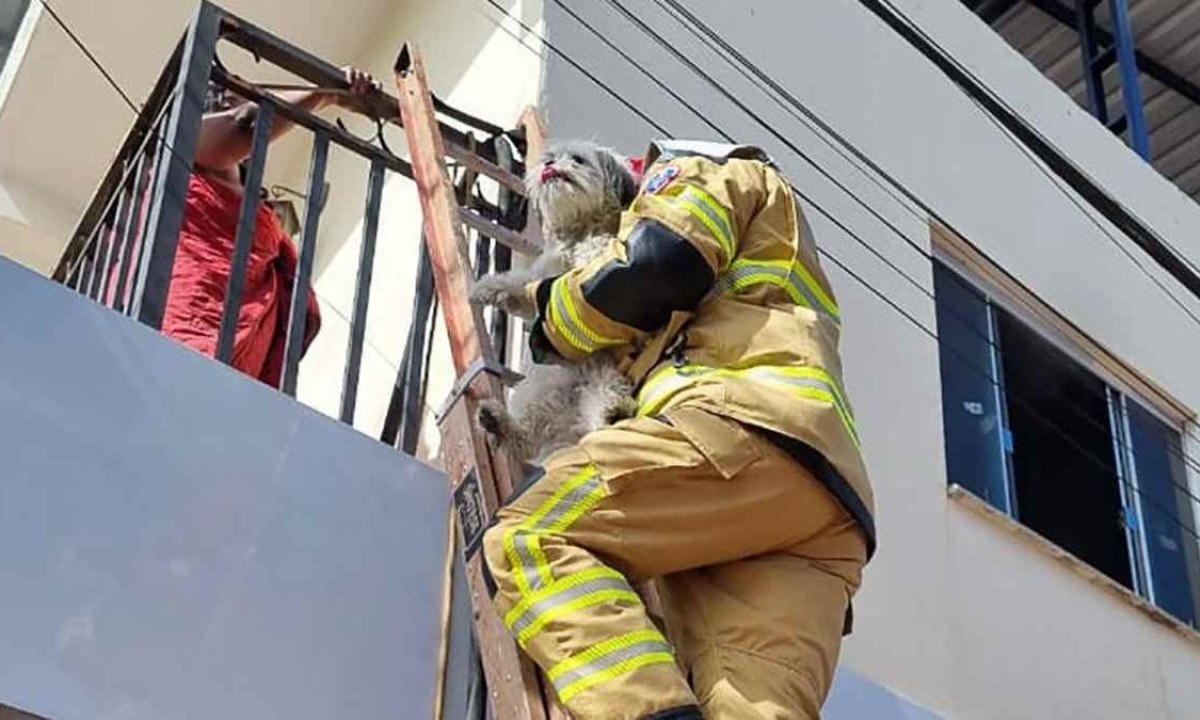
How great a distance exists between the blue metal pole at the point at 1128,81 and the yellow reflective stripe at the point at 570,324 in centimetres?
617

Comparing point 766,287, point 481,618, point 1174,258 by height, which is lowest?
point 481,618

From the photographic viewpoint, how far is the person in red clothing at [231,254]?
4125 mm

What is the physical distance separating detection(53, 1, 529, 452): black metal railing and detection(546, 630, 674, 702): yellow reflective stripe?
1.25 metres

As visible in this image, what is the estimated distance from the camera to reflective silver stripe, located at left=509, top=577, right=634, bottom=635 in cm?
256

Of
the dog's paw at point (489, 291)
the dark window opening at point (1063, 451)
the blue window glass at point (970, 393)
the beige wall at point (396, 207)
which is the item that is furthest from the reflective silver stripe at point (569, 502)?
the dark window opening at point (1063, 451)

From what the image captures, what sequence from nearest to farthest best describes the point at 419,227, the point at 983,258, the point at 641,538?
1. the point at 641,538
2. the point at 419,227
3. the point at 983,258

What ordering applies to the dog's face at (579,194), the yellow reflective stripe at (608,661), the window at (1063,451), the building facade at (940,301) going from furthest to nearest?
1. the window at (1063,451)
2. the building facade at (940,301)
3. the dog's face at (579,194)
4. the yellow reflective stripe at (608,661)

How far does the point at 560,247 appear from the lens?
328cm

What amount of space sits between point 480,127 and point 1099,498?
11.3 ft

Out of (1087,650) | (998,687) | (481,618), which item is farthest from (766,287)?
(1087,650)

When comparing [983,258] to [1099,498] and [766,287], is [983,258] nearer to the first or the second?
[1099,498]

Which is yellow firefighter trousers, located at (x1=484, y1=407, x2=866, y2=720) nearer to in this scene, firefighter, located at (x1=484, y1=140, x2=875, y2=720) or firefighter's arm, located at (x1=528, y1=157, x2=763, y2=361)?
firefighter, located at (x1=484, y1=140, x2=875, y2=720)

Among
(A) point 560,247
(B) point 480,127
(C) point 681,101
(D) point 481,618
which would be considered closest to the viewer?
(D) point 481,618

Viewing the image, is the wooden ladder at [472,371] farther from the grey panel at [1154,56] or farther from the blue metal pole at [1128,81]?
the grey panel at [1154,56]
